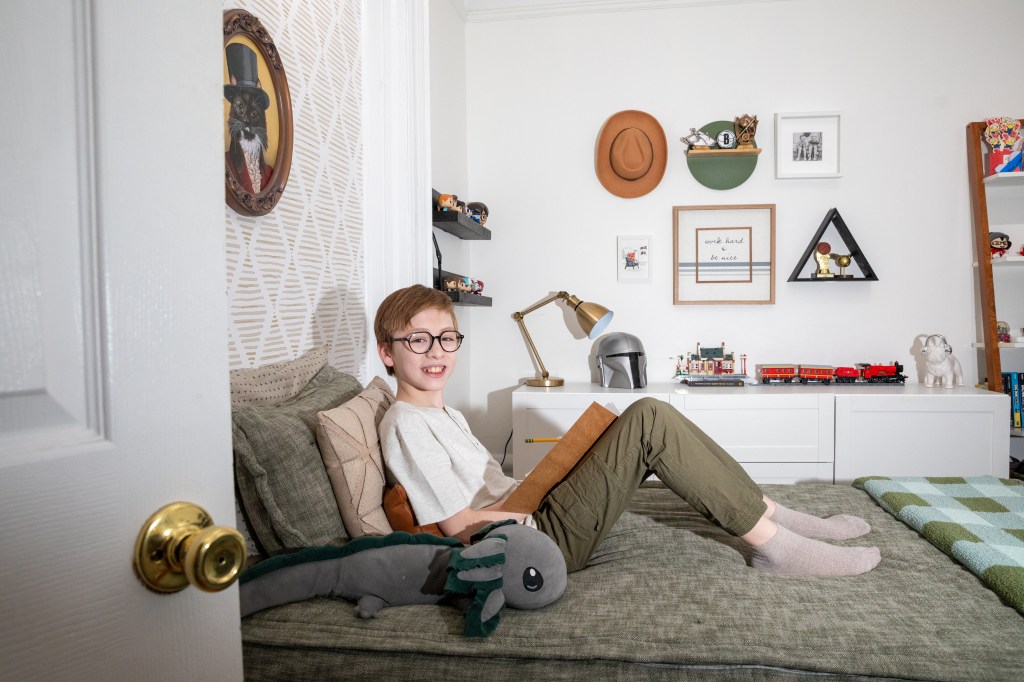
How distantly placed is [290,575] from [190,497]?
77 centimetres

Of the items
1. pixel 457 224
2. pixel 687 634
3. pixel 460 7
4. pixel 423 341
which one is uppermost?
pixel 460 7

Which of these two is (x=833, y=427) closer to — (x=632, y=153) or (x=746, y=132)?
(x=746, y=132)

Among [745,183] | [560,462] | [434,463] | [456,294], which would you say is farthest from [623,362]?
[434,463]

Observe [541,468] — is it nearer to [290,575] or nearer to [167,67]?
[290,575]

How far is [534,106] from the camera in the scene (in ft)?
11.5

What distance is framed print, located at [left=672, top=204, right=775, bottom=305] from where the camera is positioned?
11.0 feet

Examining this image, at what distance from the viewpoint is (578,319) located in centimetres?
312

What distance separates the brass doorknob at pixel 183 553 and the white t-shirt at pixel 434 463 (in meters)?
0.90

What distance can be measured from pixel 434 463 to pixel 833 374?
241cm

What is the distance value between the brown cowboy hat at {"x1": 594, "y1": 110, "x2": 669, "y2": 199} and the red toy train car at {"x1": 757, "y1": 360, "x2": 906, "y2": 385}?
1.06m

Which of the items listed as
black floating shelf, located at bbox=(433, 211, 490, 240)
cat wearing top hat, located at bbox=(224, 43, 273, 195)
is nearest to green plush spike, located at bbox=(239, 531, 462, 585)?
cat wearing top hat, located at bbox=(224, 43, 273, 195)

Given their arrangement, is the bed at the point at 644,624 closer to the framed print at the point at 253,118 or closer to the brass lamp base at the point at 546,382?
the framed print at the point at 253,118

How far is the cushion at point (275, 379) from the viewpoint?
4.54 ft

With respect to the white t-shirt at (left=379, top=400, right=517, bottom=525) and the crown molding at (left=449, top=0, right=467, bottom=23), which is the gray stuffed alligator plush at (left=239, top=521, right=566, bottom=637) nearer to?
the white t-shirt at (left=379, top=400, right=517, bottom=525)
